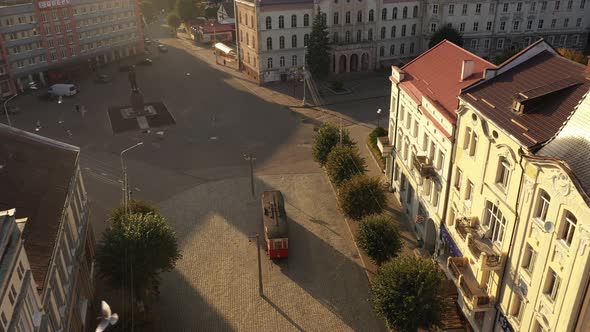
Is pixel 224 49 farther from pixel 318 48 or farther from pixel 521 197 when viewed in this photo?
pixel 521 197

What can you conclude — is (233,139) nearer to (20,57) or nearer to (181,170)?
(181,170)

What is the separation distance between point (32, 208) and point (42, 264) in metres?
5.56

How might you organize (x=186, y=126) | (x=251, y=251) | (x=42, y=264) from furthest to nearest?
(x=186, y=126), (x=251, y=251), (x=42, y=264)

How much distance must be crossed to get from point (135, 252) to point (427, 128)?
84.5 feet

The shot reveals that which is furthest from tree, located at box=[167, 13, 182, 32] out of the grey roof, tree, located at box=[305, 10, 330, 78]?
the grey roof

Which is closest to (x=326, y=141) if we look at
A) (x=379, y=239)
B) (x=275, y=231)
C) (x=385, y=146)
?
(x=385, y=146)

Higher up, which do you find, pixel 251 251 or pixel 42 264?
pixel 42 264

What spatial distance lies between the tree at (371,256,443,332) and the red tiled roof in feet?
38.5

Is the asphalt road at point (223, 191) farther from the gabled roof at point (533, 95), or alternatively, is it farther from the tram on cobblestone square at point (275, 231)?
the gabled roof at point (533, 95)

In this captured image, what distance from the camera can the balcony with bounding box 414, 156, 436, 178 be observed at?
4041cm

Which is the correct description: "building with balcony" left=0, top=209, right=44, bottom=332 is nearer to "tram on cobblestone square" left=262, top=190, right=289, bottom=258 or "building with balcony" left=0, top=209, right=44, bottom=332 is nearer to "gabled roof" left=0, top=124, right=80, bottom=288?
"gabled roof" left=0, top=124, right=80, bottom=288

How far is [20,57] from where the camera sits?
291ft

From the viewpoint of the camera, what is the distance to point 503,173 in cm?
3022

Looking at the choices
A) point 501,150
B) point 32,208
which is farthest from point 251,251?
point 501,150
